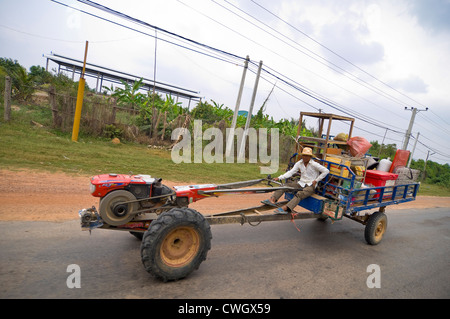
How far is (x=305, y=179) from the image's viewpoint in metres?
5.62

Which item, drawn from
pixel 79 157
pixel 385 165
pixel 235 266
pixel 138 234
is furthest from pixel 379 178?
A: pixel 79 157

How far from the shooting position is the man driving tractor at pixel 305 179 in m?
5.19

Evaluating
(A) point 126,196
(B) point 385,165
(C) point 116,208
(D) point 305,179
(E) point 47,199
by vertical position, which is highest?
(B) point 385,165

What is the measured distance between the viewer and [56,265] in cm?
360

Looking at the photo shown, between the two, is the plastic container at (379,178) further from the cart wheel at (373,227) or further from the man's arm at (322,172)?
the man's arm at (322,172)

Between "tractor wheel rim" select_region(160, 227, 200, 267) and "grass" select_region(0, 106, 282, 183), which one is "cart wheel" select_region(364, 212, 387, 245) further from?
"grass" select_region(0, 106, 282, 183)

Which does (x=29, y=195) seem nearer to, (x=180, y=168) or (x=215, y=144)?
(x=180, y=168)

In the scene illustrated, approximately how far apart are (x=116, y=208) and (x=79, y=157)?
767 centimetres

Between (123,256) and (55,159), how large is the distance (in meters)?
7.09

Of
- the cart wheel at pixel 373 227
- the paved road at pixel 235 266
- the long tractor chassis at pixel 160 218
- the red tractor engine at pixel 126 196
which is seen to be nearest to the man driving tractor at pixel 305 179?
the long tractor chassis at pixel 160 218

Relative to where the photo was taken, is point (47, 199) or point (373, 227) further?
Result: point (47, 199)

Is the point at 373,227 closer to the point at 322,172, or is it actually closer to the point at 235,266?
the point at 322,172

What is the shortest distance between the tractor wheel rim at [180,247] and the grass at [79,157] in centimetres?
610
